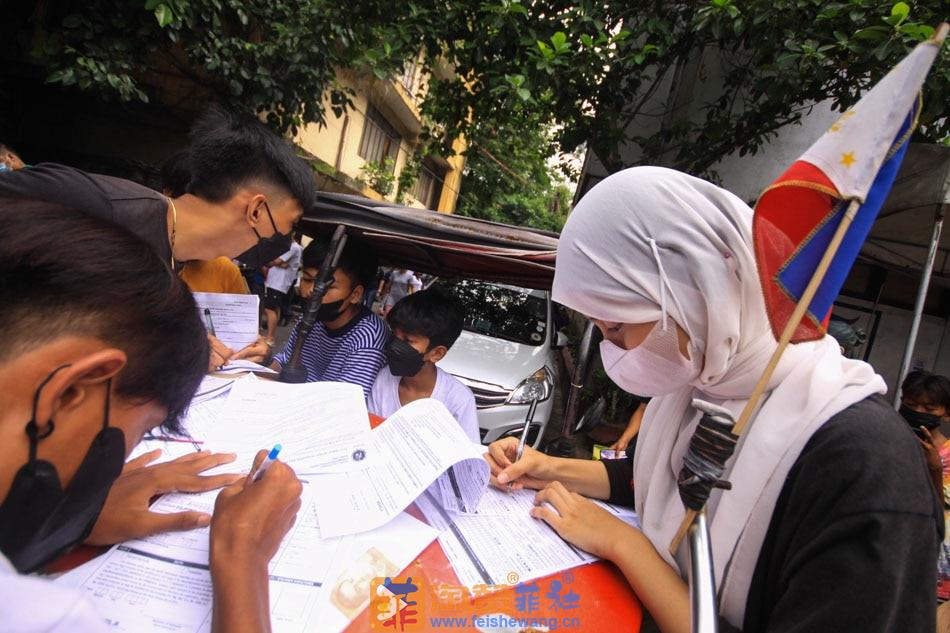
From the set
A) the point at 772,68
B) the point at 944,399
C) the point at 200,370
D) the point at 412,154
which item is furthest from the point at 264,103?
the point at 412,154

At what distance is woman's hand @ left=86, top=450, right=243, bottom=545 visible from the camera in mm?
842

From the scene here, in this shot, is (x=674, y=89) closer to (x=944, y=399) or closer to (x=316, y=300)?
(x=944, y=399)

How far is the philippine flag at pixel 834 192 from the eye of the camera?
28.1 inches

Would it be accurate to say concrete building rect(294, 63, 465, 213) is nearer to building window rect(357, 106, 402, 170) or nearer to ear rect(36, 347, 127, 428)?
building window rect(357, 106, 402, 170)

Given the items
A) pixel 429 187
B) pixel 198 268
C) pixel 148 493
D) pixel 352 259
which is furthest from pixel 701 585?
pixel 429 187

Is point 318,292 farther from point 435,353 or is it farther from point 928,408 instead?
point 928,408

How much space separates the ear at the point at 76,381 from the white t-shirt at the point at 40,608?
0.19m

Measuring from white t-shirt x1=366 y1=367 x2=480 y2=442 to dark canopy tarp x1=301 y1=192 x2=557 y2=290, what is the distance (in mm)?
736

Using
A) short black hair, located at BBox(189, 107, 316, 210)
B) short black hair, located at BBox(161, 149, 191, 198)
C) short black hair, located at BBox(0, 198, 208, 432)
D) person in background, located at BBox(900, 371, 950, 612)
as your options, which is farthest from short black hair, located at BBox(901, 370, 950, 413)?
short black hair, located at BBox(161, 149, 191, 198)

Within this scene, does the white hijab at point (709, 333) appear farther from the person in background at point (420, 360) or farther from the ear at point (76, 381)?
the person in background at point (420, 360)

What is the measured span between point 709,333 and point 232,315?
1.97 m

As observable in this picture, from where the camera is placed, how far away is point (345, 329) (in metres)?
2.92

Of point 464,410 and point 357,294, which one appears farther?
point 357,294

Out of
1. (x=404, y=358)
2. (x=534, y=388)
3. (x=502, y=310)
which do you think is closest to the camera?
(x=404, y=358)
